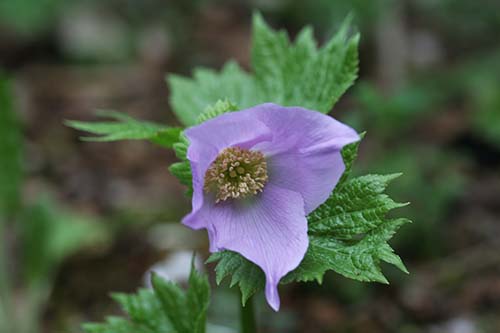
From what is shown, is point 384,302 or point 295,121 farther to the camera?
point 384,302

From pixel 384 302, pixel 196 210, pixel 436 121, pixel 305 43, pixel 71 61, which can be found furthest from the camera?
pixel 71 61

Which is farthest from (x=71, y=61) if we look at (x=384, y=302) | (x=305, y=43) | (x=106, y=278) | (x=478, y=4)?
(x=305, y=43)

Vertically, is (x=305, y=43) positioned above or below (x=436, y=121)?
above

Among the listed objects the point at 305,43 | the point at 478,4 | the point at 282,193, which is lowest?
the point at 478,4

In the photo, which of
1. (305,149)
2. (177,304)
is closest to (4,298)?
(177,304)

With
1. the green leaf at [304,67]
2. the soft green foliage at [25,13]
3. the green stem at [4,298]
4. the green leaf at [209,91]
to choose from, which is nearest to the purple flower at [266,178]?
the green leaf at [304,67]

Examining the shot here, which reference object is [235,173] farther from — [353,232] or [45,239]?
[45,239]

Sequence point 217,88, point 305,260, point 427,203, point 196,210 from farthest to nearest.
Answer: point 427,203 < point 217,88 < point 305,260 < point 196,210

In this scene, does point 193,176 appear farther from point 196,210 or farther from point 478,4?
point 478,4
